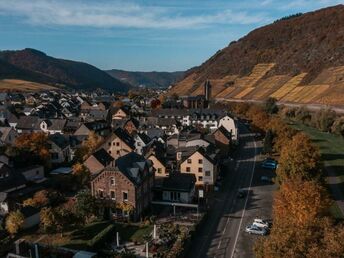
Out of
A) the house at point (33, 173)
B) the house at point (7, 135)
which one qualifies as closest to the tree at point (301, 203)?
the house at point (33, 173)

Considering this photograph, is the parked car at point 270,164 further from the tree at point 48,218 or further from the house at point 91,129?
the tree at point 48,218

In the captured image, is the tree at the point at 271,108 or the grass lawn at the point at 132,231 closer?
the grass lawn at the point at 132,231

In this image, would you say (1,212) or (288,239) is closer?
(288,239)

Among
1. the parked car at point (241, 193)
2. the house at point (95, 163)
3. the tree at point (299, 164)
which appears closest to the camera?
the tree at point (299, 164)

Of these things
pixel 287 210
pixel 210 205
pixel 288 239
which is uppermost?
pixel 288 239

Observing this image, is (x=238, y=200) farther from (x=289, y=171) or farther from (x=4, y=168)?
(x=4, y=168)

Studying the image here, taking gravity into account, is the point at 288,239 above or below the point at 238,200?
above

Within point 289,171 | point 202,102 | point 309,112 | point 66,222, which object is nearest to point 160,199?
point 66,222
